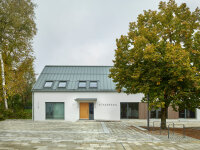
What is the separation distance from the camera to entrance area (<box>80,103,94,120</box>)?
2517 cm

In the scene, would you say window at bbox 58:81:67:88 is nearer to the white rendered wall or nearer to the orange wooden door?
the white rendered wall

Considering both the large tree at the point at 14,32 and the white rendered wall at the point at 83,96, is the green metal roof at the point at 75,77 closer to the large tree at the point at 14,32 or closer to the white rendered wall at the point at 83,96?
the white rendered wall at the point at 83,96

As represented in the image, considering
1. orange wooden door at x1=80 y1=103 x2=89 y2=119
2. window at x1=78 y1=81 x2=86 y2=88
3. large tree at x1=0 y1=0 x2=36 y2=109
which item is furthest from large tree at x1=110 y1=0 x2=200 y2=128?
window at x1=78 y1=81 x2=86 y2=88

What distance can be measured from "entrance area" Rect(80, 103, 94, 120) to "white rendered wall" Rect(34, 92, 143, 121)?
1.69ft

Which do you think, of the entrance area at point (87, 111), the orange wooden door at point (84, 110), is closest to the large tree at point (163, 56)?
the entrance area at point (87, 111)

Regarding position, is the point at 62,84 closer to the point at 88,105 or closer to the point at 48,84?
the point at 48,84

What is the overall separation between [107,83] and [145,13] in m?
12.5

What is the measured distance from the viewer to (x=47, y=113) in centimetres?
2522

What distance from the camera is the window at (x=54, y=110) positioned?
25219 mm

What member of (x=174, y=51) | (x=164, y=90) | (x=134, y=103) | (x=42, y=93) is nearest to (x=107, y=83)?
(x=134, y=103)

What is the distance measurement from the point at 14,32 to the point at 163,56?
10446 millimetres

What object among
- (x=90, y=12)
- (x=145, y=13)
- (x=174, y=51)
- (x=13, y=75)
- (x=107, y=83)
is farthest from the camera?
(x=107, y=83)

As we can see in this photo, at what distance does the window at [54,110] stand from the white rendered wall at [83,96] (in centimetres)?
47

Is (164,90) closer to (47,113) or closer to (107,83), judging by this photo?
(107,83)
